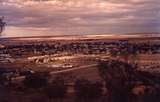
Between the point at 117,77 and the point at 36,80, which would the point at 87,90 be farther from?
the point at 36,80

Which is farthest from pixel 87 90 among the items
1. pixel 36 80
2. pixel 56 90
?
pixel 36 80

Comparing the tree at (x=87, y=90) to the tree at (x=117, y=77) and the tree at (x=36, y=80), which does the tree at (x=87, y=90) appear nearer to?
the tree at (x=117, y=77)

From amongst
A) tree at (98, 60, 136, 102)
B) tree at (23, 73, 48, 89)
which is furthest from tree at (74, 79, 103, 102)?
tree at (23, 73, 48, 89)

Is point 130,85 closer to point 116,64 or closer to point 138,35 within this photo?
point 116,64

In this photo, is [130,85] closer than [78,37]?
Yes

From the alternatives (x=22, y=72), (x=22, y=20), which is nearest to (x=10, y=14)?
(x=22, y=20)

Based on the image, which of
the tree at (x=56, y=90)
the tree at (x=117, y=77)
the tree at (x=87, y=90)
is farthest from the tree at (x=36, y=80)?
the tree at (x=117, y=77)
